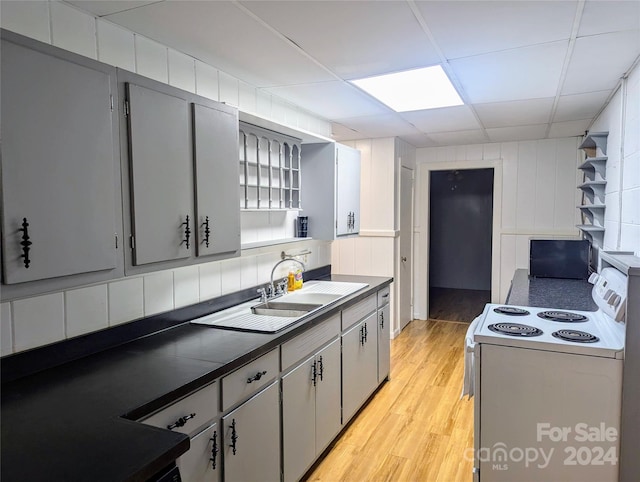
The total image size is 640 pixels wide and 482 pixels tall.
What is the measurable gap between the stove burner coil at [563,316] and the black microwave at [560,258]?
170cm

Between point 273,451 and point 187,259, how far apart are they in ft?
3.31

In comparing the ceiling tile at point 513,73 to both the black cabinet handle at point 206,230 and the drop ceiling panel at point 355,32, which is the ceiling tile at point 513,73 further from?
the black cabinet handle at point 206,230

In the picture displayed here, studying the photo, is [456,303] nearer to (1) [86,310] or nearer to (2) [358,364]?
(2) [358,364]

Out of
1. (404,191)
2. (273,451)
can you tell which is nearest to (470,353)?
(273,451)

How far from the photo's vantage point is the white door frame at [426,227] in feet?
17.5

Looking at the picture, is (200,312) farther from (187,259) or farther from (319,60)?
(319,60)

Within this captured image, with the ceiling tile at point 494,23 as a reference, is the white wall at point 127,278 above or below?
below

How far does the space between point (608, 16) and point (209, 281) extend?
2.36 m

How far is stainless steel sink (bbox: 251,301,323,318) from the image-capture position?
2709 millimetres

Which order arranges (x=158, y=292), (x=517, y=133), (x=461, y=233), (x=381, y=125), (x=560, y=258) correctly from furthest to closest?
1. (x=461, y=233)
2. (x=517, y=133)
3. (x=381, y=125)
4. (x=560, y=258)
5. (x=158, y=292)

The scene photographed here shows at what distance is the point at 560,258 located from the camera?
385cm

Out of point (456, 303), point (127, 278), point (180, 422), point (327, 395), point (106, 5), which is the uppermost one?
point (106, 5)

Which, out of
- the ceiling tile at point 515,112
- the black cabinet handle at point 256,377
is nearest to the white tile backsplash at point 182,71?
the black cabinet handle at point 256,377

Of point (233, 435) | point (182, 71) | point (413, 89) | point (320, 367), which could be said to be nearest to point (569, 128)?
point (413, 89)
